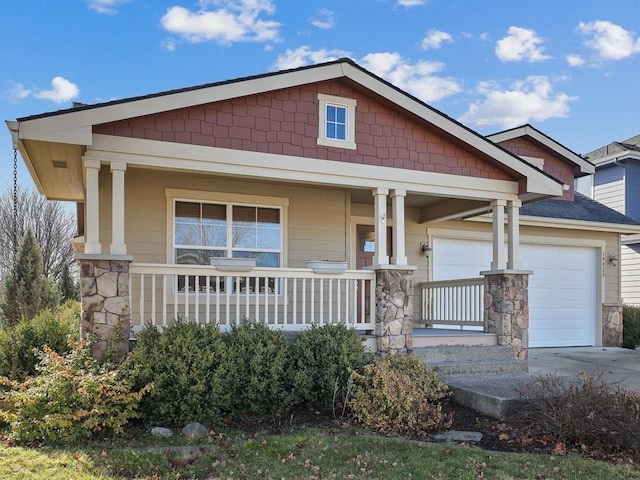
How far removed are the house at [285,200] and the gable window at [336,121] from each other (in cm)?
2

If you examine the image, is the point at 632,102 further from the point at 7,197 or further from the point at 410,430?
the point at 7,197

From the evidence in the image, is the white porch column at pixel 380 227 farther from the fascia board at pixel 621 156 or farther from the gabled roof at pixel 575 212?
the fascia board at pixel 621 156

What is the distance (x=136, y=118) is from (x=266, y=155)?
1685 mm

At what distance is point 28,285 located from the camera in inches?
449

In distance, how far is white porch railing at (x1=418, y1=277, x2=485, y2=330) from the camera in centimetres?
866

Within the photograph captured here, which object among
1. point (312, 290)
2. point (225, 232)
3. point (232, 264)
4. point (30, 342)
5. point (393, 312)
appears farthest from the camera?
point (225, 232)

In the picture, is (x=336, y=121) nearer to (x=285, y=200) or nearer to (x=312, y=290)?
(x=285, y=200)

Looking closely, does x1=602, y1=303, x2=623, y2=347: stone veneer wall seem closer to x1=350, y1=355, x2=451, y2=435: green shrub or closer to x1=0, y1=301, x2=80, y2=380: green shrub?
x1=350, y1=355, x2=451, y2=435: green shrub

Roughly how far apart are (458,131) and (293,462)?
540cm

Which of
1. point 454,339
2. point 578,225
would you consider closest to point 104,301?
point 454,339

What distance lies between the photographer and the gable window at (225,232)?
814 cm

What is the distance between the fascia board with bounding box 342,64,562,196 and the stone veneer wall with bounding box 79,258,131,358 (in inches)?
162

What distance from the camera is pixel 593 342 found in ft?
39.4

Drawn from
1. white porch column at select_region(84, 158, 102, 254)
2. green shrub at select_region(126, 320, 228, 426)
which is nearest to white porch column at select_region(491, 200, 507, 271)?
green shrub at select_region(126, 320, 228, 426)
